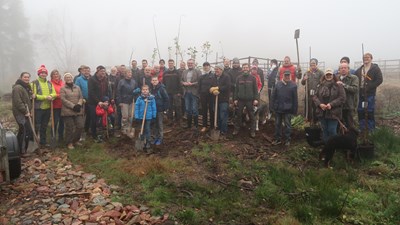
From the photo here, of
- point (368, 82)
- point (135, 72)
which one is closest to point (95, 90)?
point (135, 72)

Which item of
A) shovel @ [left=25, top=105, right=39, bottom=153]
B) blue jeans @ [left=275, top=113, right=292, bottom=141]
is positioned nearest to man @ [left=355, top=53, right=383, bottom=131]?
blue jeans @ [left=275, top=113, right=292, bottom=141]

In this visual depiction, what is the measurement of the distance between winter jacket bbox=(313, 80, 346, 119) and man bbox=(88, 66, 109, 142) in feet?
18.9

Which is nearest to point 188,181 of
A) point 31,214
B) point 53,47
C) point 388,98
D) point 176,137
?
point 31,214

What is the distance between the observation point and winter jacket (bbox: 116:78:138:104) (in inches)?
361

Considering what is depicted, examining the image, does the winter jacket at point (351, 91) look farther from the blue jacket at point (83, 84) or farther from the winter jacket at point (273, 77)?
the blue jacket at point (83, 84)

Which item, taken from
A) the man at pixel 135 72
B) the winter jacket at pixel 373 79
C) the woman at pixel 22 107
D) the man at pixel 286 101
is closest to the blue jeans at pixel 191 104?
the man at pixel 135 72

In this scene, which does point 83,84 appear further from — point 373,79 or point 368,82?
point 373,79

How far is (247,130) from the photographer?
31.3 feet

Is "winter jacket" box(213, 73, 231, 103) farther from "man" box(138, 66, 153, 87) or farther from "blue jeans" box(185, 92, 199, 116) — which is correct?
"man" box(138, 66, 153, 87)

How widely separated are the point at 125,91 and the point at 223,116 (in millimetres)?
3036

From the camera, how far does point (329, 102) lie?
6891mm

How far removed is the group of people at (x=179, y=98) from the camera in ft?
23.7

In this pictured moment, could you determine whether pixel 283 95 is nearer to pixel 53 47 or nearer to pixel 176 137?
pixel 176 137

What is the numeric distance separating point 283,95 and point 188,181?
3.73 metres
